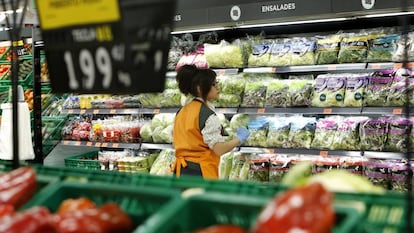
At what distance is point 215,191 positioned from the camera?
4.52ft

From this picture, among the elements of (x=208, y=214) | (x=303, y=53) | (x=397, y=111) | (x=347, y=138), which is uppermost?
(x=303, y=53)

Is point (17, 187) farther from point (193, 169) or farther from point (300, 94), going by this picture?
point (300, 94)

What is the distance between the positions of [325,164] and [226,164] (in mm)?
975

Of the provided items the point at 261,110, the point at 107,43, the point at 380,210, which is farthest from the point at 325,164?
→ the point at 380,210

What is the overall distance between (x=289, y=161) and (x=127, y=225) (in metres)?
4.01

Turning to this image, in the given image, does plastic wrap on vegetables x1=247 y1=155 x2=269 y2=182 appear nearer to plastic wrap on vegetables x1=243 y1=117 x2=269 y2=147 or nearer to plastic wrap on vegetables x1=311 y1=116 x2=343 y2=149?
plastic wrap on vegetables x1=243 y1=117 x2=269 y2=147

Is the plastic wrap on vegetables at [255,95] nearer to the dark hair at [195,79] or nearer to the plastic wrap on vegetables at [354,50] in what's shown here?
the plastic wrap on vegetables at [354,50]

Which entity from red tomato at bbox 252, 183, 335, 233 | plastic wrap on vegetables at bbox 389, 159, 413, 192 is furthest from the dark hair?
red tomato at bbox 252, 183, 335, 233

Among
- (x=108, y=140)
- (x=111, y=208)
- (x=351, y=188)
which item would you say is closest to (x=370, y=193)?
(x=351, y=188)

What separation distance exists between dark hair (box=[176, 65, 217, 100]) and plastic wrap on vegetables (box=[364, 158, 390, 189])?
5.22ft

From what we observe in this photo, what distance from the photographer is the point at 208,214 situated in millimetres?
1191

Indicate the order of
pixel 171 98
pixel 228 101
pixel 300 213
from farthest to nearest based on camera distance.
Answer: pixel 171 98
pixel 228 101
pixel 300 213

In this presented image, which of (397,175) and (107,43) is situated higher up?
(107,43)

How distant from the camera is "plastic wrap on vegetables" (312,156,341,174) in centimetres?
493
